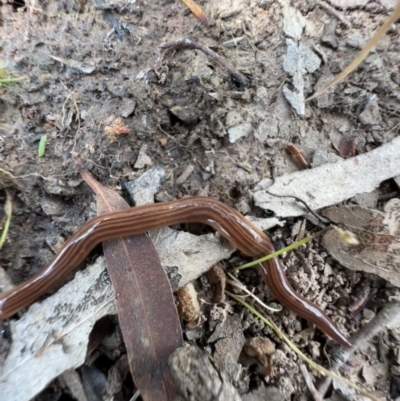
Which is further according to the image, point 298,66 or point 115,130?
point 298,66

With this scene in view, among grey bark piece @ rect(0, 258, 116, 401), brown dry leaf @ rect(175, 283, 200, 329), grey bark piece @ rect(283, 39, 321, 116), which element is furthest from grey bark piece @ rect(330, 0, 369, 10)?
grey bark piece @ rect(0, 258, 116, 401)

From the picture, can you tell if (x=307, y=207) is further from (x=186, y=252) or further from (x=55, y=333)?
(x=55, y=333)

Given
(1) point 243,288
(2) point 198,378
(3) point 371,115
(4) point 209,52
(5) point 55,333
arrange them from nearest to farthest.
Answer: (2) point 198,378, (5) point 55,333, (1) point 243,288, (4) point 209,52, (3) point 371,115

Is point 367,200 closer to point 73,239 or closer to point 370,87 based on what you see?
point 370,87

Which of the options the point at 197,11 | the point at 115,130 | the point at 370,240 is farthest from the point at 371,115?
the point at 115,130

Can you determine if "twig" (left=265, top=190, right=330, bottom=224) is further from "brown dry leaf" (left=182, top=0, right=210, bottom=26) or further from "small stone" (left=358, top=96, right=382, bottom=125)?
"brown dry leaf" (left=182, top=0, right=210, bottom=26)

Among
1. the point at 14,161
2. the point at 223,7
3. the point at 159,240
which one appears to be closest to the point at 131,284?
the point at 159,240

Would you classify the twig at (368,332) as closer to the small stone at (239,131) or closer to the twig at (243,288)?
the twig at (243,288)
